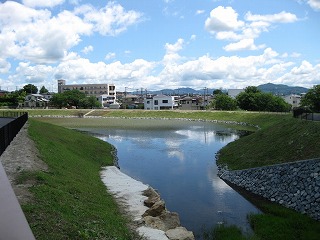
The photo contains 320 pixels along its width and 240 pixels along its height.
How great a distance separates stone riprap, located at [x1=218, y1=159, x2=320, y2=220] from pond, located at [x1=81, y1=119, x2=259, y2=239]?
1.45m

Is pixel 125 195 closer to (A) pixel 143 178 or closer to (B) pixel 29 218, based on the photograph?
(A) pixel 143 178

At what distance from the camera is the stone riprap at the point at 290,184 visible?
15903 mm

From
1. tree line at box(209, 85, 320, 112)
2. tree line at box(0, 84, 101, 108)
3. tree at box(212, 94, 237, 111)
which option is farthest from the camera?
tree line at box(0, 84, 101, 108)

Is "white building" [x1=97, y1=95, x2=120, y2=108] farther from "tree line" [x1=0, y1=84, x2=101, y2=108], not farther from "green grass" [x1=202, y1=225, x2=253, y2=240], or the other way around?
"green grass" [x1=202, y1=225, x2=253, y2=240]

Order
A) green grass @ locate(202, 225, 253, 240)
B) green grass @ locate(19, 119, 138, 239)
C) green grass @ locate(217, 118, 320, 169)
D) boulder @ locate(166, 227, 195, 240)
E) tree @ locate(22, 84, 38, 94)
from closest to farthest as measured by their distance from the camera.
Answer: green grass @ locate(19, 119, 138, 239) < boulder @ locate(166, 227, 195, 240) < green grass @ locate(202, 225, 253, 240) < green grass @ locate(217, 118, 320, 169) < tree @ locate(22, 84, 38, 94)

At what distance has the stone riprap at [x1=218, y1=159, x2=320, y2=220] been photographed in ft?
52.2

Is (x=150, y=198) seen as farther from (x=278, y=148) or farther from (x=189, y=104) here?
(x=189, y=104)

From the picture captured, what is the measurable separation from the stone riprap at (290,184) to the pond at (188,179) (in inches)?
57.1

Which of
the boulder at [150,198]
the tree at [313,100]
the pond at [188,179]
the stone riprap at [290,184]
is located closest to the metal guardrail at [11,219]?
the pond at [188,179]

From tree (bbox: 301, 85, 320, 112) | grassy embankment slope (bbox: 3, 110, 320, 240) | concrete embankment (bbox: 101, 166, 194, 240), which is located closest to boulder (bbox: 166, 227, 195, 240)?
concrete embankment (bbox: 101, 166, 194, 240)

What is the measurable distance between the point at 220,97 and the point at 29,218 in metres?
99.3

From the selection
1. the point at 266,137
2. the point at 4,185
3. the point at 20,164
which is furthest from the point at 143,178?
the point at 4,185

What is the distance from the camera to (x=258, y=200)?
61.7ft

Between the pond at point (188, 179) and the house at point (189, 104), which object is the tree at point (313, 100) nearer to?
the pond at point (188, 179)
